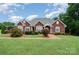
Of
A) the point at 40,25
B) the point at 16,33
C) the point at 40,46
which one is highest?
the point at 40,25

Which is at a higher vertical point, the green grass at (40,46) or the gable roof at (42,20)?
the gable roof at (42,20)

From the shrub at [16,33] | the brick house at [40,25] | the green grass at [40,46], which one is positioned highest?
the brick house at [40,25]

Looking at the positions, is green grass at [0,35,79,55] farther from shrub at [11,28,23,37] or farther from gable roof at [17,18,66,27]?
gable roof at [17,18,66,27]

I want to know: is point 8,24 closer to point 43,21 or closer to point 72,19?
point 43,21

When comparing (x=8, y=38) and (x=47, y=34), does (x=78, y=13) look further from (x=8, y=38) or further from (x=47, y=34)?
(x=8, y=38)

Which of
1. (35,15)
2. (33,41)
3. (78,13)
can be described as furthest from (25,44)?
(78,13)

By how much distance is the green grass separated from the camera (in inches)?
167

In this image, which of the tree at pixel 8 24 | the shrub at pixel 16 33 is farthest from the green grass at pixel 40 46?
the tree at pixel 8 24

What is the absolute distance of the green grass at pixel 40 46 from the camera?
4.24m

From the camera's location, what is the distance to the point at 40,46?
4266 mm

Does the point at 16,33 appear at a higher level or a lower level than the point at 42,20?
lower

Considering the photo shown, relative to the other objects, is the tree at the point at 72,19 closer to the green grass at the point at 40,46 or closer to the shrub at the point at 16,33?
the green grass at the point at 40,46

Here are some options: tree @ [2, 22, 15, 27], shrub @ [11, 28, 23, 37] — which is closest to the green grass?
shrub @ [11, 28, 23, 37]

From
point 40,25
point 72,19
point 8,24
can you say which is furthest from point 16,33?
point 72,19
